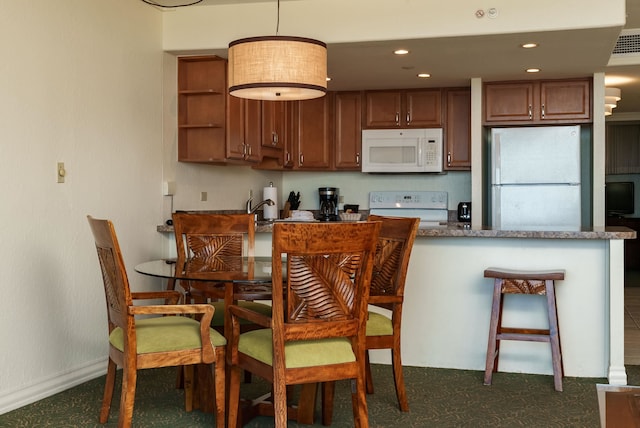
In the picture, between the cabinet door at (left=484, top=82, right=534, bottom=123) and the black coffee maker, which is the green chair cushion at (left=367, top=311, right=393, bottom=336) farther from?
the cabinet door at (left=484, top=82, right=534, bottom=123)

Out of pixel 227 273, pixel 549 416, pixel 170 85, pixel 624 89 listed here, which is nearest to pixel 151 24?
pixel 170 85

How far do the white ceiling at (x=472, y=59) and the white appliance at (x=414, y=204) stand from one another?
109 centimetres

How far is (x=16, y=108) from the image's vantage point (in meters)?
3.58

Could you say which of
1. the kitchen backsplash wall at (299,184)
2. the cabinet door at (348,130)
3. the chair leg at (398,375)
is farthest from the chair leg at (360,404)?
the cabinet door at (348,130)

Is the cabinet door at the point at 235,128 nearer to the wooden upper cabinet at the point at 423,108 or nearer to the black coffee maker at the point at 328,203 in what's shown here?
the black coffee maker at the point at 328,203

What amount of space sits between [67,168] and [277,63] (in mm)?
1398

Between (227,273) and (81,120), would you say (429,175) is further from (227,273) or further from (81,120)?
Answer: (227,273)

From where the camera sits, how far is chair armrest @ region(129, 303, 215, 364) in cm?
280

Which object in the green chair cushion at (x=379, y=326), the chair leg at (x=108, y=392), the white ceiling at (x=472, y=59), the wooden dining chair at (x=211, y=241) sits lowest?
the chair leg at (x=108, y=392)

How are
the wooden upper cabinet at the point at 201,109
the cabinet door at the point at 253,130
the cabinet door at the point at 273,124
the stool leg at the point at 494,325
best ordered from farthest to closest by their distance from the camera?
the cabinet door at the point at 273,124 → the cabinet door at the point at 253,130 → the wooden upper cabinet at the point at 201,109 → the stool leg at the point at 494,325

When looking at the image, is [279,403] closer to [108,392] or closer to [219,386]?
[219,386]

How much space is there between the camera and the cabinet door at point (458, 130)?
6.60 metres

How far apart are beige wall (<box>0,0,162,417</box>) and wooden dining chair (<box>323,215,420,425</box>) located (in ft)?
5.14

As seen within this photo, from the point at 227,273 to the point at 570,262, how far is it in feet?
7.04
